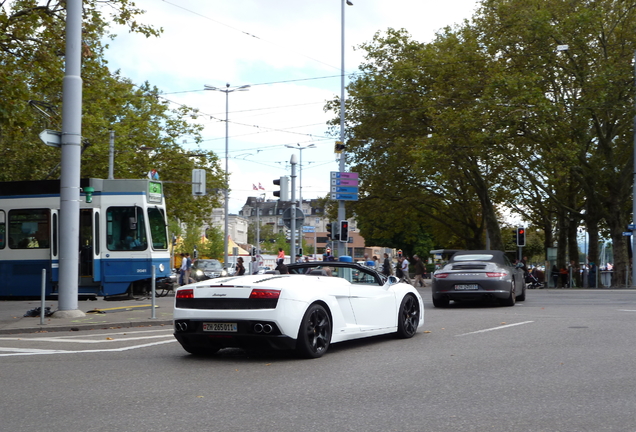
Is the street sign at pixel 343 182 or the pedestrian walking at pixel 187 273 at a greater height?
the street sign at pixel 343 182

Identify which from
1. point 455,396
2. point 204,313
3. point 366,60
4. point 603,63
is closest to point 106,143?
point 366,60

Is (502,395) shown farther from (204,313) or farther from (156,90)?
(156,90)

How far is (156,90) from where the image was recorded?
159 ft

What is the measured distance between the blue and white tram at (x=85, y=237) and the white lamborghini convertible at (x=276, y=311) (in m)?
14.6

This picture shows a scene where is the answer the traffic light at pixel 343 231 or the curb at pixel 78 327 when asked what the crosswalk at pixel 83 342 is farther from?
the traffic light at pixel 343 231

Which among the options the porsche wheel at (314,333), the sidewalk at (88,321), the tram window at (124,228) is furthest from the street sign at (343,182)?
the porsche wheel at (314,333)

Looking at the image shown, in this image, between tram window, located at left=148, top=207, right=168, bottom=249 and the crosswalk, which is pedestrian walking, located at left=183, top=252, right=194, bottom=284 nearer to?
tram window, located at left=148, top=207, right=168, bottom=249

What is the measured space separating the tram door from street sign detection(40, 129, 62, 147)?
25.1 ft

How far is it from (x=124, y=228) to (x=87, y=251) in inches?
49.2

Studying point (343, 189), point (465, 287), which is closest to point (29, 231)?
point (465, 287)

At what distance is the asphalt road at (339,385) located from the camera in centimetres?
594

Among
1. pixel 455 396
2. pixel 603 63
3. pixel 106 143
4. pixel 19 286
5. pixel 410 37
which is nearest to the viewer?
pixel 455 396

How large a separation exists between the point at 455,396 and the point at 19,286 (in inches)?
777

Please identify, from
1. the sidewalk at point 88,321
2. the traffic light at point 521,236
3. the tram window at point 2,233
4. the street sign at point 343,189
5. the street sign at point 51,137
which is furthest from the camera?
the traffic light at point 521,236
